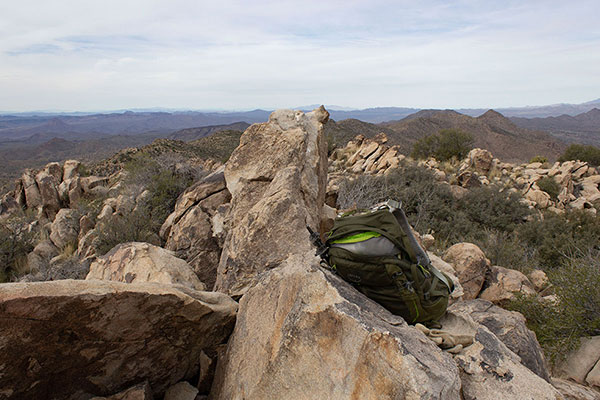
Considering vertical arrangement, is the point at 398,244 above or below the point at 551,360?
above

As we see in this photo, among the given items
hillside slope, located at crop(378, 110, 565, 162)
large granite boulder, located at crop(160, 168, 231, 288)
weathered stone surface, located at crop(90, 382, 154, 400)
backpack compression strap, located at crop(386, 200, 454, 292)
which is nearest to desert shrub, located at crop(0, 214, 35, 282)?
large granite boulder, located at crop(160, 168, 231, 288)

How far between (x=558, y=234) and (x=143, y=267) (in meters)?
10.8

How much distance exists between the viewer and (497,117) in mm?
77500

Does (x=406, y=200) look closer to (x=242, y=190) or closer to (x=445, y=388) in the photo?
(x=242, y=190)

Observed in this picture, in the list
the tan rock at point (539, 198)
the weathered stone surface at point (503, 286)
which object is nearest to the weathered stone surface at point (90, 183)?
the weathered stone surface at point (503, 286)

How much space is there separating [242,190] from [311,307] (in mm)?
3342

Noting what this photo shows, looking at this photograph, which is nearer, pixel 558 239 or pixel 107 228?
pixel 107 228

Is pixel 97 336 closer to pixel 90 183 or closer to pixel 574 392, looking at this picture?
pixel 574 392

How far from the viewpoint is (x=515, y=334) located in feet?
10.8

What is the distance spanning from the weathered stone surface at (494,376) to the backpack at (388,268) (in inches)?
15.5

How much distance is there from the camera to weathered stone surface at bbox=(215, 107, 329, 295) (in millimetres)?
4086

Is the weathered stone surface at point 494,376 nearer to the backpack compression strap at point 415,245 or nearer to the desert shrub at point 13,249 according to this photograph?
the backpack compression strap at point 415,245

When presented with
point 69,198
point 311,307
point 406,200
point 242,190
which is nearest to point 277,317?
point 311,307

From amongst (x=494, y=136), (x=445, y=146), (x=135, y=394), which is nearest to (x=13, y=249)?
(x=135, y=394)
